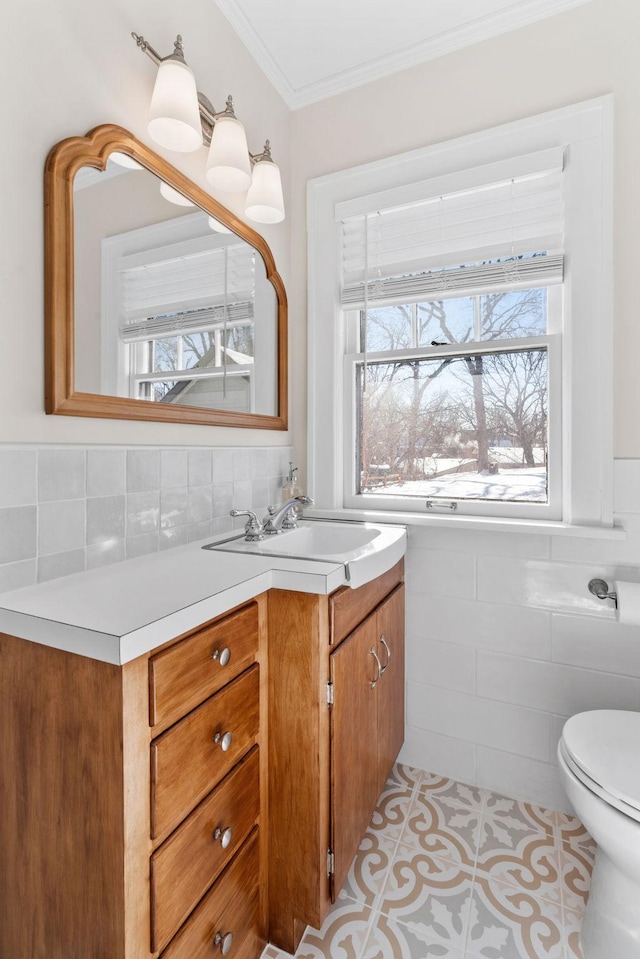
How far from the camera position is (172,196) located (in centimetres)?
132

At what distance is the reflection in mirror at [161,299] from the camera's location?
1088 mm

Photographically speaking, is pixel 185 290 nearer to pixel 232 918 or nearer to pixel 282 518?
pixel 282 518

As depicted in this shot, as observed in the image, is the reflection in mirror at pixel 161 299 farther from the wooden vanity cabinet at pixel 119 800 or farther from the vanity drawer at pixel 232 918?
the vanity drawer at pixel 232 918

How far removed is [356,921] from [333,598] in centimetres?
88

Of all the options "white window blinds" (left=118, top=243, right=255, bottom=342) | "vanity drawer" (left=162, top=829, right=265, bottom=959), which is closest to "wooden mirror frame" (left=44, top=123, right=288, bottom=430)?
"white window blinds" (left=118, top=243, right=255, bottom=342)

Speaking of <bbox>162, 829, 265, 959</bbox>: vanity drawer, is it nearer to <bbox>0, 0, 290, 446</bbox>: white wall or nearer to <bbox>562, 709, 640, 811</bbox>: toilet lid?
<bbox>562, 709, 640, 811</bbox>: toilet lid

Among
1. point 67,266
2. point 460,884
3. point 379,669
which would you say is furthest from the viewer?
point 379,669

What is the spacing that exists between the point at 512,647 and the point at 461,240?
1.47m

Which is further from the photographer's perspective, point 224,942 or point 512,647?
point 512,647

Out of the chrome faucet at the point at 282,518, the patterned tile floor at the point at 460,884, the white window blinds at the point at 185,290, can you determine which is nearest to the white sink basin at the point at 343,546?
the chrome faucet at the point at 282,518

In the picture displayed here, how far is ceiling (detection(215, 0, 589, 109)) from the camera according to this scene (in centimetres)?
154

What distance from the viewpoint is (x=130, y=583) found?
971 mm

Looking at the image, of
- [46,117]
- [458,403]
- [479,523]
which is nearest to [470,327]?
[458,403]

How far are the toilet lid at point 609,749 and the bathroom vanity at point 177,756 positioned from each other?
0.57m
